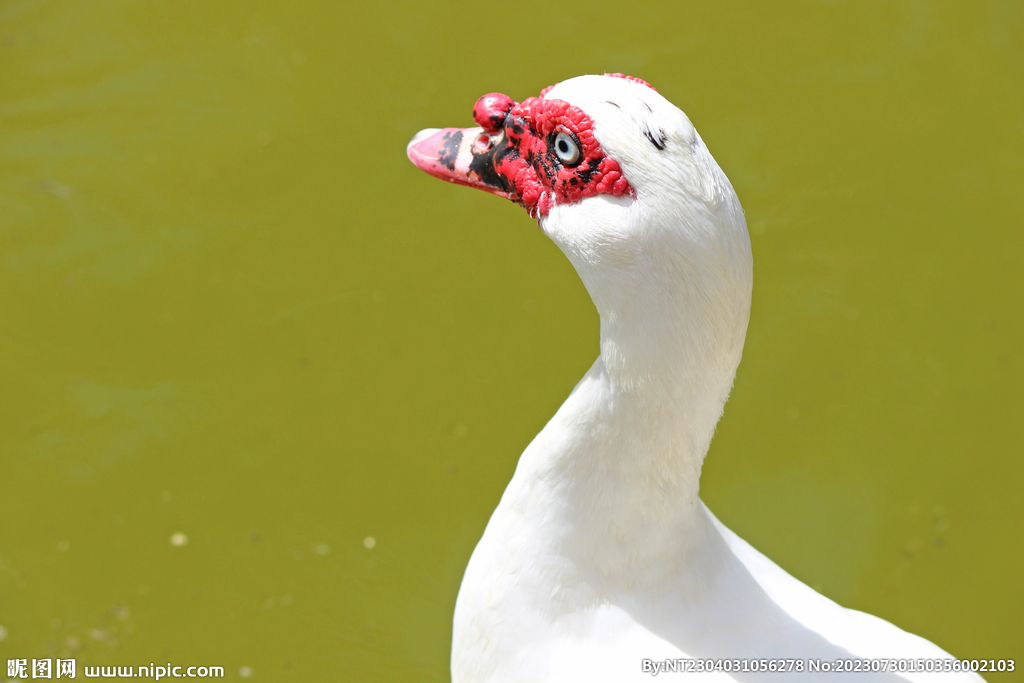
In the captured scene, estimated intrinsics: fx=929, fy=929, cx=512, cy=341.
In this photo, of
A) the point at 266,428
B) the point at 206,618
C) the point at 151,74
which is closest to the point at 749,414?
the point at 266,428

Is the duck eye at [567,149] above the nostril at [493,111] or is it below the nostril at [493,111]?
above

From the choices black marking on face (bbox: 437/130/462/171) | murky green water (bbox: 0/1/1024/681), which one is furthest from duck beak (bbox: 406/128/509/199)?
murky green water (bbox: 0/1/1024/681)

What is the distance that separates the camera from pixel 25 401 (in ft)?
13.5

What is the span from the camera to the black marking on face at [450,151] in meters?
2.25

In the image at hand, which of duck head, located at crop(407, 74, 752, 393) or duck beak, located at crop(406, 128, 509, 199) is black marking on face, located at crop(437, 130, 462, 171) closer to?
duck beak, located at crop(406, 128, 509, 199)

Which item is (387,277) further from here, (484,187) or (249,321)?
(484,187)

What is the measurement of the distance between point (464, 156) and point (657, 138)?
62 cm

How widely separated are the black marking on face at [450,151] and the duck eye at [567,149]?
16.6 inches

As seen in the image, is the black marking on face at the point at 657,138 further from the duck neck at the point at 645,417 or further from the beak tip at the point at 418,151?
the beak tip at the point at 418,151

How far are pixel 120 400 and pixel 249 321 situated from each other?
2.16 feet

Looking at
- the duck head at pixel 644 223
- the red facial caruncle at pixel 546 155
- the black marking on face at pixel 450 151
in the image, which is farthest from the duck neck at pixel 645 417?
the black marking on face at pixel 450 151

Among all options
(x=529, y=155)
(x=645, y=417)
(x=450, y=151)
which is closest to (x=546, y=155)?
(x=529, y=155)

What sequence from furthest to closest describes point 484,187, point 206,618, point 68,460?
point 68,460 → point 206,618 → point 484,187

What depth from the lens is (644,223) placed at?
1.74 metres
